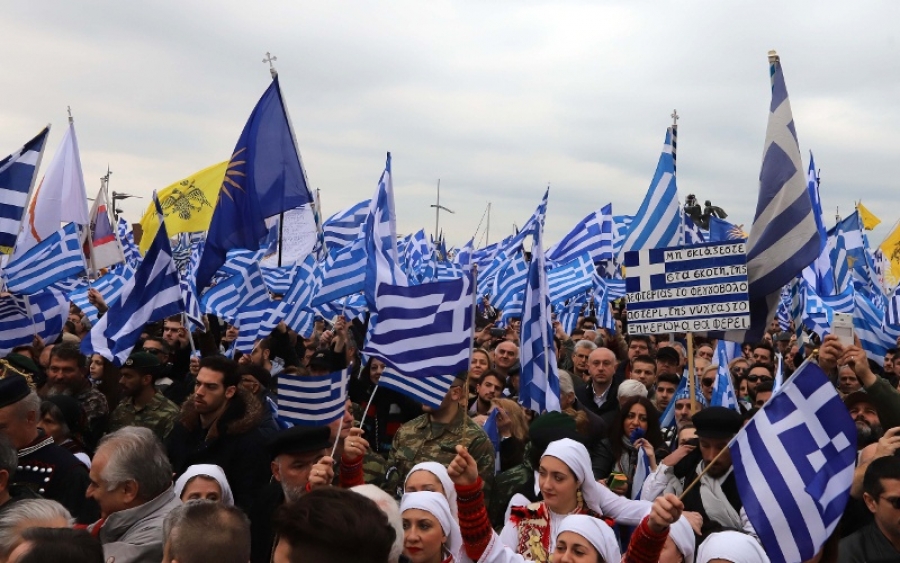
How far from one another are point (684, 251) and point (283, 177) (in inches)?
205

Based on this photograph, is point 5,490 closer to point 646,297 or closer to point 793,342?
point 646,297

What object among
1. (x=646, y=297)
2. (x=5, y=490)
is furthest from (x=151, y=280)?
(x=5, y=490)

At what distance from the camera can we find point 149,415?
8.67 meters

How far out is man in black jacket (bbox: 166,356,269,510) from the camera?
6.61 metres

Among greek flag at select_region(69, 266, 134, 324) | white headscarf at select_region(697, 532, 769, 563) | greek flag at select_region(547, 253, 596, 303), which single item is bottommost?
white headscarf at select_region(697, 532, 769, 563)

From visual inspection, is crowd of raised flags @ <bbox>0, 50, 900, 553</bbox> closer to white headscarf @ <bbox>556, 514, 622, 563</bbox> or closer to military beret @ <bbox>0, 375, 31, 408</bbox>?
white headscarf @ <bbox>556, 514, 622, 563</bbox>

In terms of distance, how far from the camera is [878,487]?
5230 mm

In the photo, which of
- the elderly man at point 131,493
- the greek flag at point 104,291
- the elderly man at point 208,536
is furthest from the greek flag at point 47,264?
the elderly man at point 208,536

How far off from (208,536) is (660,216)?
338 inches

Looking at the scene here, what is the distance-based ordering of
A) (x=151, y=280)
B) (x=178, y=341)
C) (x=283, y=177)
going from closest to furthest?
(x=151, y=280)
(x=283, y=177)
(x=178, y=341)

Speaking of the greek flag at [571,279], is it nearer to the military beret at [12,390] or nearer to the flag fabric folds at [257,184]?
the flag fabric folds at [257,184]

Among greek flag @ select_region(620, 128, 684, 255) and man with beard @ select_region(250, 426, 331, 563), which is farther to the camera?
greek flag @ select_region(620, 128, 684, 255)

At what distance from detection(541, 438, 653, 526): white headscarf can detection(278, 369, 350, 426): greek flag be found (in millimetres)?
1412

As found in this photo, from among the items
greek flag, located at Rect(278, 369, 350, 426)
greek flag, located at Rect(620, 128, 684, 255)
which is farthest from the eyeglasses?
greek flag, located at Rect(620, 128, 684, 255)
